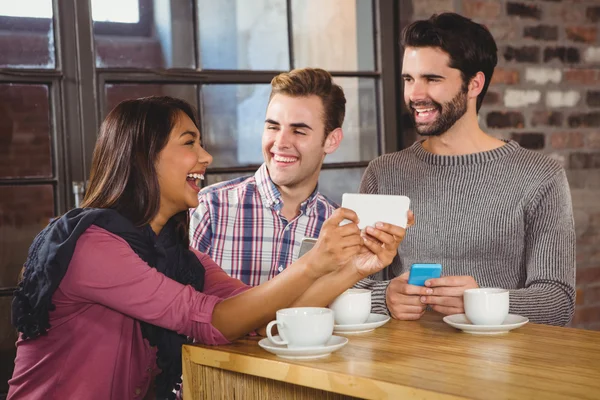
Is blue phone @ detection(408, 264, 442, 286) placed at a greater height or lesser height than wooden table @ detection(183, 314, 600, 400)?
greater

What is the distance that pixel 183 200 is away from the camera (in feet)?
6.15

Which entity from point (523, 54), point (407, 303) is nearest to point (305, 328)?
point (407, 303)

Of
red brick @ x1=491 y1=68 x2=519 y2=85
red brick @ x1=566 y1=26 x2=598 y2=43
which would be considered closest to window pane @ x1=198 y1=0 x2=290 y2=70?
red brick @ x1=491 y1=68 x2=519 y2=85

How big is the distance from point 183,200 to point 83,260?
313 mm

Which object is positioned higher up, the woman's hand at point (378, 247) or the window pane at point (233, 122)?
the window pane at point (233, 122)

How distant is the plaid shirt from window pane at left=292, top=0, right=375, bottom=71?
69cm

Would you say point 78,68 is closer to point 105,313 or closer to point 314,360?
point 105,313

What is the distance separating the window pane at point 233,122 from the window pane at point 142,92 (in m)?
0.05

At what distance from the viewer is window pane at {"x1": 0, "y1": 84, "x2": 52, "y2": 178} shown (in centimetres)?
258

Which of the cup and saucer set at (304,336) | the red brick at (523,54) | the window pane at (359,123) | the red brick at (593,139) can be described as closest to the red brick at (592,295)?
the red brick at (593,139)

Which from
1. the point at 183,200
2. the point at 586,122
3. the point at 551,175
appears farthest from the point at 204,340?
the point at 586,122

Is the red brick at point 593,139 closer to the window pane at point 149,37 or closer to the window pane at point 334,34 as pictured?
the window pane at point 334,34

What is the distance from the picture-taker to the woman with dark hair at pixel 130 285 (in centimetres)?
163

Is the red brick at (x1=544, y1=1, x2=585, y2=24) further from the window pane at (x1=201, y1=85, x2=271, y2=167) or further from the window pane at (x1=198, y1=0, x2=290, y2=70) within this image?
the window pane at (x1=201, y1=85, x2=271, y2=167)
